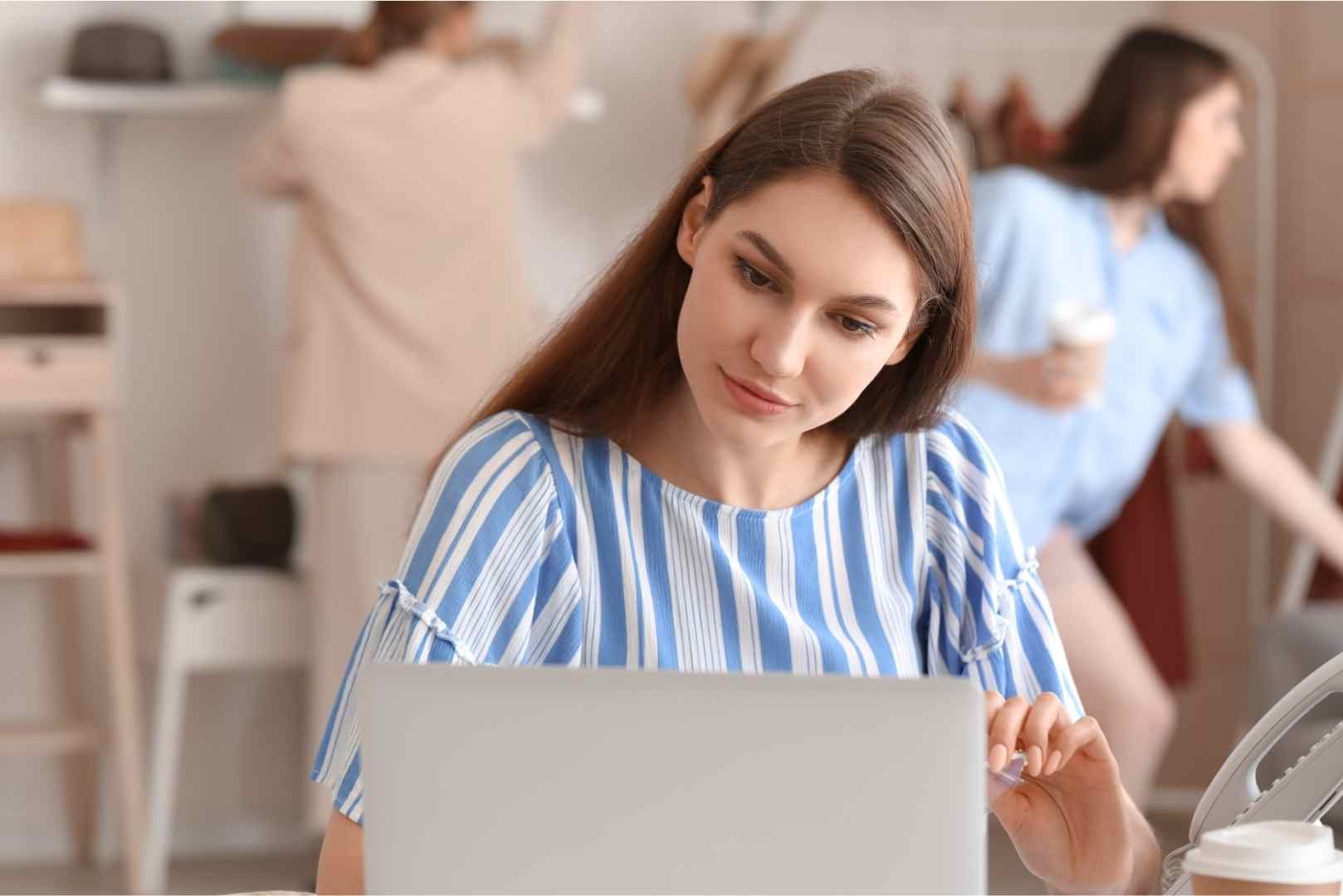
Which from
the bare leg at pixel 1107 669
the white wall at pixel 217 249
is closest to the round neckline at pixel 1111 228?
the bare leg at pixel 1107 669

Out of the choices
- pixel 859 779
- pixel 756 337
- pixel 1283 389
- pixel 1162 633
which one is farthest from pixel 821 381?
pixel 1283 389

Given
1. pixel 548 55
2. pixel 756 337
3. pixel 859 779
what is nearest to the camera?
pixel 859 779

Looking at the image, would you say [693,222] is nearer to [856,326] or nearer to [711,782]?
[856,326]

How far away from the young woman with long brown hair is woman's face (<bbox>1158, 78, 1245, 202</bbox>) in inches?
55.5

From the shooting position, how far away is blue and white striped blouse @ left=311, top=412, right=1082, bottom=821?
1.17m

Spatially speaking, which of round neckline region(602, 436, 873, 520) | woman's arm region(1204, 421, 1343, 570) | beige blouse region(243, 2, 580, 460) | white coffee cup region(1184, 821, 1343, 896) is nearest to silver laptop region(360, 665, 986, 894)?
white coffee cup region(1184, 821, 1343, 896)

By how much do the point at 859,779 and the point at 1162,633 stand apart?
2.77m

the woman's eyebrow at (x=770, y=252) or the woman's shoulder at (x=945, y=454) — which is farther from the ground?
the woman's eyebrow at (x=770, y=252)

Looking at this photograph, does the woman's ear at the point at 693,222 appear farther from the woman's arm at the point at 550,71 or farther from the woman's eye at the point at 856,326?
the woman's arm at the point at 550,71

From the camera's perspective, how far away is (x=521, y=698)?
712mm

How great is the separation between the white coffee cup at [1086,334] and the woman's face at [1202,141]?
0.57 m

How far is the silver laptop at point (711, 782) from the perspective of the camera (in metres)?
0.71

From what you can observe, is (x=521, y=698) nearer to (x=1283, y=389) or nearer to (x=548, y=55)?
(x=548, y=55)

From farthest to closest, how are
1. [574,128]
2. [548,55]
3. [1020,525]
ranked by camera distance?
[574,128] → [548,55] → [1020,525]
